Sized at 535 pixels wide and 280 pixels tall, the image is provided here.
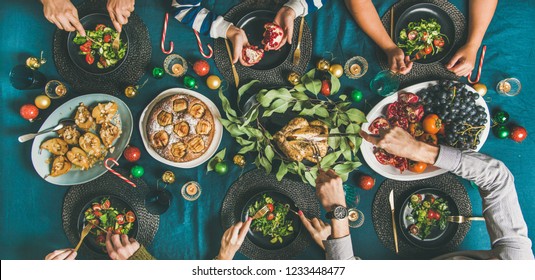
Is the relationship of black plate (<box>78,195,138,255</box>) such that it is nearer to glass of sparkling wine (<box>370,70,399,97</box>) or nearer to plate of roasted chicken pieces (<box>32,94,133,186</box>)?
plate of roasted chicken pieces (<box>32,94,133,186</box>)

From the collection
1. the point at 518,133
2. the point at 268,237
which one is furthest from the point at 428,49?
the point at 268,237

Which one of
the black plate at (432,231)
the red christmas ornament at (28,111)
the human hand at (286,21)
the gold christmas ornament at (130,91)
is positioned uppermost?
the human hand at (286,21)

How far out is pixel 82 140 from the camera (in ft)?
4.82

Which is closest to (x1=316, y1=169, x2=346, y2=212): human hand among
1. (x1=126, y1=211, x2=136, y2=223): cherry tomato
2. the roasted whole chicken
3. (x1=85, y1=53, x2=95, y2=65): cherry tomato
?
the roasted whole chicken

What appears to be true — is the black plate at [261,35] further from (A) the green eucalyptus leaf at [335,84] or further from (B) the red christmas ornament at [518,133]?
(B) the red christmas ornament at [518,133]

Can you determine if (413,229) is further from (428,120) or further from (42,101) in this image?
(42,101)

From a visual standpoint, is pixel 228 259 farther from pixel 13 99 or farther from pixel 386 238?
pixel 13 99

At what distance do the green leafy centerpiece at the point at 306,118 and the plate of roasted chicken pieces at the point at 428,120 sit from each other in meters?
0.11

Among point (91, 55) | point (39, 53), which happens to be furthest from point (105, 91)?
point (39, 53)

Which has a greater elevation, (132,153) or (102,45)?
(102,45)

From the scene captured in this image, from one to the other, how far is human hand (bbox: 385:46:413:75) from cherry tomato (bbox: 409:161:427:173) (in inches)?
15.0

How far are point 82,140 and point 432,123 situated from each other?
144 cm

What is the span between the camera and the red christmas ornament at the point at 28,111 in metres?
1.49

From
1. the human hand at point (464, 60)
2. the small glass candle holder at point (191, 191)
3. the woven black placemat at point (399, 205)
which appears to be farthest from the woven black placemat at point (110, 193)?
the human hand at point (464, 60)
